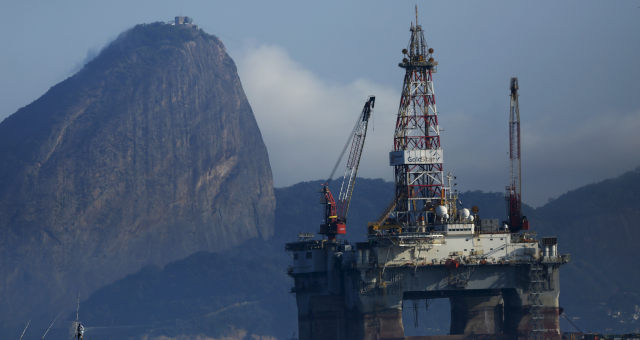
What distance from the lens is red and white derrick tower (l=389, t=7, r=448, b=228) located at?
481 ft

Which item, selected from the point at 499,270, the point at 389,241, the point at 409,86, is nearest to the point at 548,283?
the point at 499,270

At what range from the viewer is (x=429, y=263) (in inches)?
5408

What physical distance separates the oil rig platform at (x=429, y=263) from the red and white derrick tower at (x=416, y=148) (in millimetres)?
128

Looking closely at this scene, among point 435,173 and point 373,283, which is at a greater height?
point 435,173

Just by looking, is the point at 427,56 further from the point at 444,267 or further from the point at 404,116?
the point at 444,267

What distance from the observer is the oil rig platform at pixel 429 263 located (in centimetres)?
13800

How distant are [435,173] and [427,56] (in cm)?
1555

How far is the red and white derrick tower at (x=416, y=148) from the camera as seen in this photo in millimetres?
146500

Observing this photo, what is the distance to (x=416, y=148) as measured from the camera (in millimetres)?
148375

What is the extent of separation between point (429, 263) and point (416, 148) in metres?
17.7

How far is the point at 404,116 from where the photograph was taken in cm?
14925

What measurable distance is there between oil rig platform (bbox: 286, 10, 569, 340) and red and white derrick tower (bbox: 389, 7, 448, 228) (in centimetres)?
13

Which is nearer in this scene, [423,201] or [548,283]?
[548,283]

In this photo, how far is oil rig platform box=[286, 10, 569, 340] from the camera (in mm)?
138000
